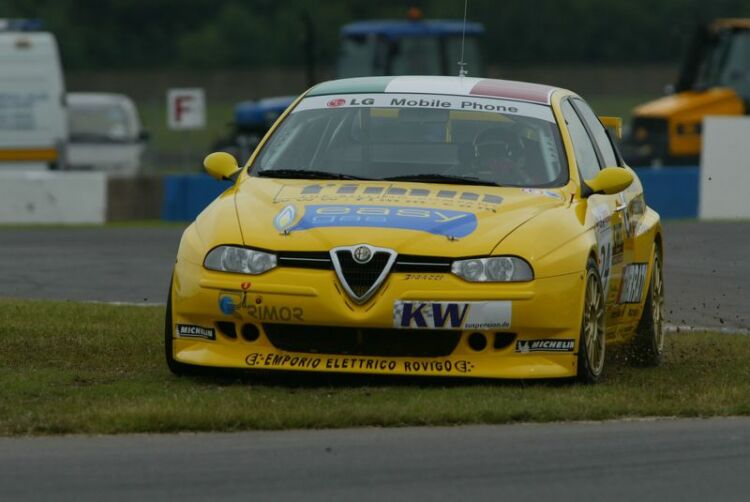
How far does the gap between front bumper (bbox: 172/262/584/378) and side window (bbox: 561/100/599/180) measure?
1267mm

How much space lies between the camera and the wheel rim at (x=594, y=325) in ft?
28.1

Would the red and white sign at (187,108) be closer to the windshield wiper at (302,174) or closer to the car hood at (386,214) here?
the windshield wiper at (302,174)

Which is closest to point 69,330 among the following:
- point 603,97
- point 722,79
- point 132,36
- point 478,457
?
point 478,457

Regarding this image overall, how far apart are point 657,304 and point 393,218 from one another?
2.55 metres

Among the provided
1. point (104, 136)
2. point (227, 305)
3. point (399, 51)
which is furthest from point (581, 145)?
point (104, 136)

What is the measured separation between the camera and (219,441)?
7.06 meters

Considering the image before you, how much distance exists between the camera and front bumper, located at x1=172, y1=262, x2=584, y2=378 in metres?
8.12

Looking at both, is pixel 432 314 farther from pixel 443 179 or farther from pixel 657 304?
pixel 657 304

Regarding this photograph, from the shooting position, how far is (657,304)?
1043 cm

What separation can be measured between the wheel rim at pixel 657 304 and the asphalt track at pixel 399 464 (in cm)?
266

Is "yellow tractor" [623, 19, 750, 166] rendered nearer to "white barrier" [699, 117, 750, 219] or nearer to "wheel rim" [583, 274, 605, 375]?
"white barrier" [699, 117, 750, 219]

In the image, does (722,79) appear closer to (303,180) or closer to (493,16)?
(303,180)

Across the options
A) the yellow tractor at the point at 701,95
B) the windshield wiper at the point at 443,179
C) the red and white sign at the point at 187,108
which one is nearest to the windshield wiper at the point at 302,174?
the windshield wiper at the point at 443,179

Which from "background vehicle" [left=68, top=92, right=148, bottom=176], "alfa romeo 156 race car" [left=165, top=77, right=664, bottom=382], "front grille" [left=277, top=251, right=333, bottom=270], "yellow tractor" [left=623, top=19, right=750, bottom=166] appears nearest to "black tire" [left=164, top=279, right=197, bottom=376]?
"alfa romeo 156 race car" [left=165, top=77, right=664, bottom=382]
